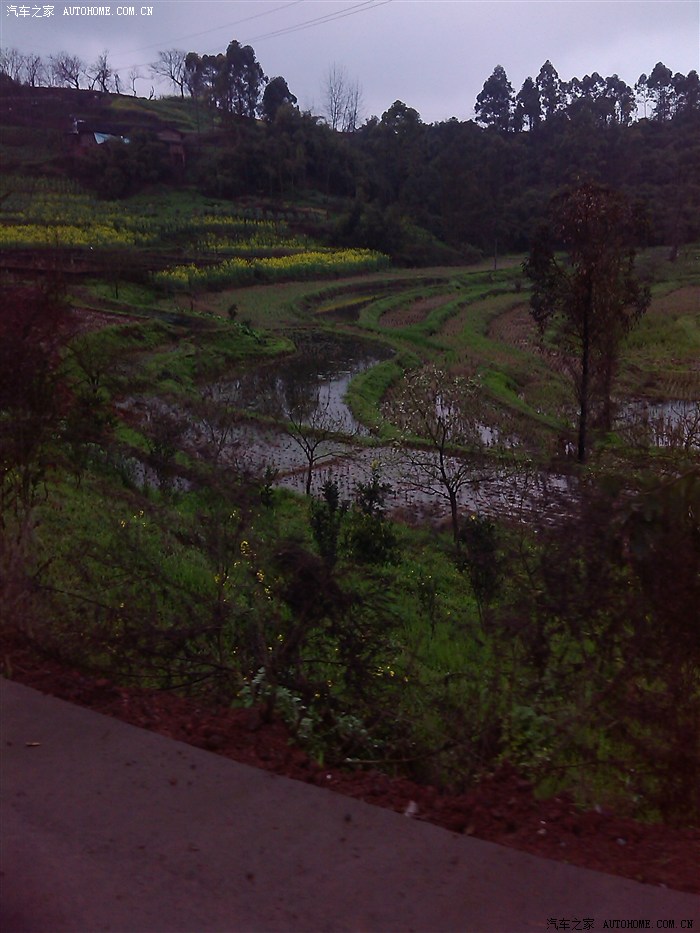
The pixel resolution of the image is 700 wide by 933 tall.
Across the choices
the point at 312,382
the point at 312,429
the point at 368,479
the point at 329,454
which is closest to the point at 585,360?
the point at 368,479

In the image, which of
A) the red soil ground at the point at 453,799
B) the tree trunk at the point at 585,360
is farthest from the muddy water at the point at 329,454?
the red soil ground at the point at 453,799

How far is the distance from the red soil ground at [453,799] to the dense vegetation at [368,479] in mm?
170

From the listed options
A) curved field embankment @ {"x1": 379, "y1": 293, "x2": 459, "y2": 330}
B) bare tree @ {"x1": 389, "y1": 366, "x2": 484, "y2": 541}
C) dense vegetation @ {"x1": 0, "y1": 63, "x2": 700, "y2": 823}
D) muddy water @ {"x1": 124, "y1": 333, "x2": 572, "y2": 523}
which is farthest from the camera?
curved field embankment @ {"x1": 379, "y1": 293, "x2": 459, "y2": 330}

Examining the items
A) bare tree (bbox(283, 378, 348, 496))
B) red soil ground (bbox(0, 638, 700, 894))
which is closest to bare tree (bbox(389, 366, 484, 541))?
bare tree (bbox(283, 378, 348, 496))

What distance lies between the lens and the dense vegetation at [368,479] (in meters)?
4.16

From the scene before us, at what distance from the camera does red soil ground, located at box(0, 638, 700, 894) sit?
3.21m

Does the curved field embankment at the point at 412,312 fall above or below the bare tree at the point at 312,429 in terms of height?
above

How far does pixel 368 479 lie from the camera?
16531 mm

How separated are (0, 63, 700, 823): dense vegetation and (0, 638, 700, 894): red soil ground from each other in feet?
0.56

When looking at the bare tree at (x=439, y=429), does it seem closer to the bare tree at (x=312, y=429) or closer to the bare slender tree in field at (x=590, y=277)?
the bare tree at (x=312, y=429)

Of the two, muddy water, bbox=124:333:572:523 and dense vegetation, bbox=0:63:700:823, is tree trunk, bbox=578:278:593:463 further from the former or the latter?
muddy water, bbox=124:333:572:523

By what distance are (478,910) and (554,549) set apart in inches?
83.3

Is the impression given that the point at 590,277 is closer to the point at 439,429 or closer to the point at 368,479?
the point at 439,429

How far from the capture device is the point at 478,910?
9.45 feet
